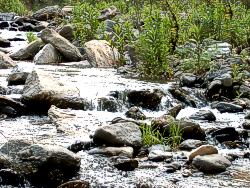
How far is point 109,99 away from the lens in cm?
812

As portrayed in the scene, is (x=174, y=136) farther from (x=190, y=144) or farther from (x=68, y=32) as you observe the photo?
(x=68, y=32)

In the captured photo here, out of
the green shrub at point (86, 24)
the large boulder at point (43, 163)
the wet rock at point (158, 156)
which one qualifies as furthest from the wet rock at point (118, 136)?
the green shrub at point (86, 24)

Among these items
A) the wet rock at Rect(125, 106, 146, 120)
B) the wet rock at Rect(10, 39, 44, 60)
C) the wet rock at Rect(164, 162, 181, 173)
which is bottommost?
the wet rock at Rect(164, 162, 181, 173)

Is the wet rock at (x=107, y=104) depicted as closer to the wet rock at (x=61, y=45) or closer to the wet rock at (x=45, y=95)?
the wet rock at (x=45, y=95)

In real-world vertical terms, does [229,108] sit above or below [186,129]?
below

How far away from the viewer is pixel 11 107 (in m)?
7.38

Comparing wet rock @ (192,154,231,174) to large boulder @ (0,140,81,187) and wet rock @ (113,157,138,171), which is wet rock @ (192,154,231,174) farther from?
large boulder @ (0,140,81,187)

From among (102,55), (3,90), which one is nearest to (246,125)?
(3,90)

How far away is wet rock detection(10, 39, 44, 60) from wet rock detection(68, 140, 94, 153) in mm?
7043

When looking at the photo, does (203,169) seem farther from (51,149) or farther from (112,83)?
(112,83)

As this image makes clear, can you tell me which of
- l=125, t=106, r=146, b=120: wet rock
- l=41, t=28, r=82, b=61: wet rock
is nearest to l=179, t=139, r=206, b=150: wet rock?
l=125, t=106, r=146, b=120: wet rock

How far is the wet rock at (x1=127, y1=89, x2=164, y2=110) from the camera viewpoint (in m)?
8.20

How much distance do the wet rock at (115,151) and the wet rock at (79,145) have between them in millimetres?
163

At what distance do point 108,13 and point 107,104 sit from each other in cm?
1068
